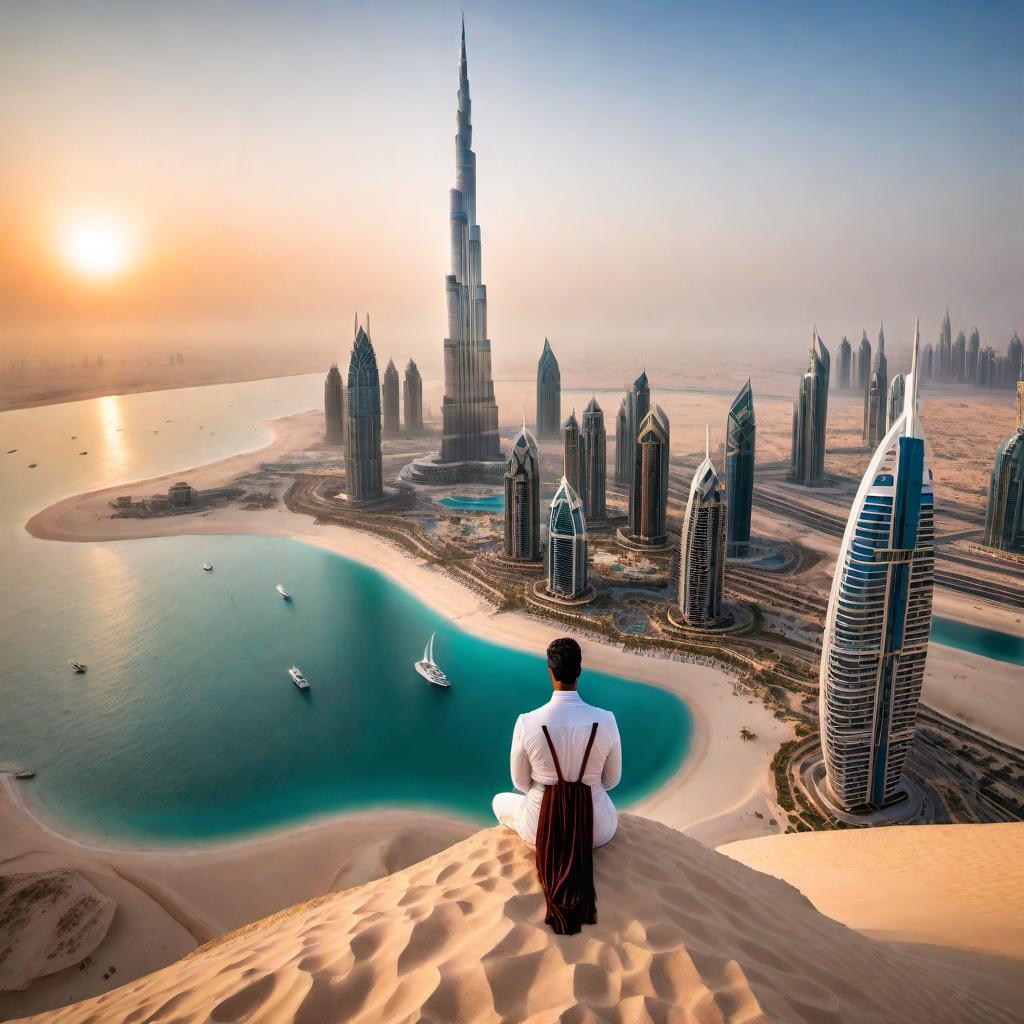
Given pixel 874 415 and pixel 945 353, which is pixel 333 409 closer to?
pixel 874 415

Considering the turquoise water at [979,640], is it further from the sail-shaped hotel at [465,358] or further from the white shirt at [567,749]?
the sail-shaped hotel at [465,358]

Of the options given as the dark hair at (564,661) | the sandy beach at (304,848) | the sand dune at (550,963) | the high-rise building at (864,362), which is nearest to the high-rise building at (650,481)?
the sandy beach at (304,848)

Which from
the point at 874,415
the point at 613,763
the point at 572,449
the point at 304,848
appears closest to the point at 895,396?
the point at 874,415

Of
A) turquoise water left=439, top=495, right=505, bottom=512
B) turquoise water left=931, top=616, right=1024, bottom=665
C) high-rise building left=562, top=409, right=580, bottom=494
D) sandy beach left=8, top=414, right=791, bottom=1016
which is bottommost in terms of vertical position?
turquoise water left=931, top=616, right=1024, bottom=665

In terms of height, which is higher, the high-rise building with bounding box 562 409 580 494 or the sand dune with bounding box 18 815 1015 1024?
the sand dune with bounding box 18 815 1015 1024

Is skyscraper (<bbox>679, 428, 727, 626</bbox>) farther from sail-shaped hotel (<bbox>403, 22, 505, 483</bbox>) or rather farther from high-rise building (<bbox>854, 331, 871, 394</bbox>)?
high-rise building (<bbox>854, 331, 871, 394</bbox>)

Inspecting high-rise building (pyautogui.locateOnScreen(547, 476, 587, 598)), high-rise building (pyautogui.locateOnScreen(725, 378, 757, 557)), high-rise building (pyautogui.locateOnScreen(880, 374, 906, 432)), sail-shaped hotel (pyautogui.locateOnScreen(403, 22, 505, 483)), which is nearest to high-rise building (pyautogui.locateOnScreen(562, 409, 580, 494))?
high-rise building (pyautogui.locateOnScreen(725, 378, 757, 557))
